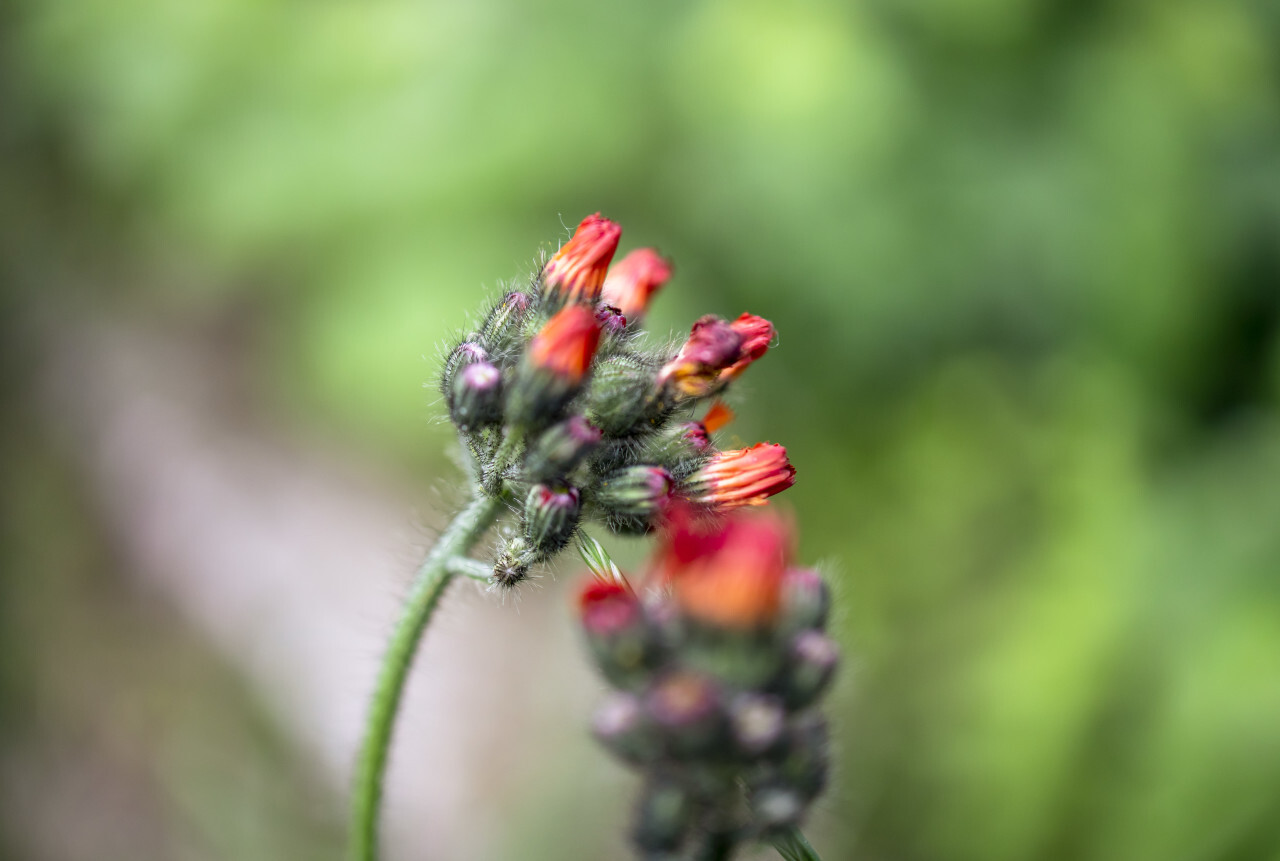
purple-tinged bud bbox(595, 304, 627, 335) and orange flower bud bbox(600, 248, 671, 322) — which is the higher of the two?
orange flower bud bbox(600, 248, 671, 322)

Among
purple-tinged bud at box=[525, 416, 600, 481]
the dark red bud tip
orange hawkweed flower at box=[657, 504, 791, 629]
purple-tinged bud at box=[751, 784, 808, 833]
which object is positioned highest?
purple-tinged bud at box=[525, 416, 600, 481]

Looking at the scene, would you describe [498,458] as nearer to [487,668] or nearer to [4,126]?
[487,668]

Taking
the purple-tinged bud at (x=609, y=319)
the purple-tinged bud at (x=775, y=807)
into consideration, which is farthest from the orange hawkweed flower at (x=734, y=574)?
the purple-tinged bud at (x=609, y=319)

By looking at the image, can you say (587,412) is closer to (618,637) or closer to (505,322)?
(505,322)

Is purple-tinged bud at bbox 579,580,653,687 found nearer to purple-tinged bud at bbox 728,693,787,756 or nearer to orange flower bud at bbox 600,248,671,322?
A: purple-tinged bud at bbox 728,693,787,756

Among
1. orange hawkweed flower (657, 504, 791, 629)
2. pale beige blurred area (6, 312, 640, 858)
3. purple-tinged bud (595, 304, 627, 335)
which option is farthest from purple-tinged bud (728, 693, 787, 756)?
pale beige blurred area (6, 312, 640, 858)

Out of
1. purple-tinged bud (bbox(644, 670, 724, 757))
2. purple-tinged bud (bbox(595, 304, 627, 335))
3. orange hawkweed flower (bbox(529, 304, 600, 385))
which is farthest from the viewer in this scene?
purple-tinged bud (bbox(595, 304, 627, 335))
